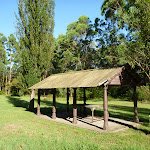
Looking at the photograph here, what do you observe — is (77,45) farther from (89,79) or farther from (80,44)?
(89,79)

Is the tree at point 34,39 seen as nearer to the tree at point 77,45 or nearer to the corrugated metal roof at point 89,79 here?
the corrugated metal roof at point 89,79

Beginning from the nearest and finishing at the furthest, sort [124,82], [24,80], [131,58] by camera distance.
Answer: [131,58] < [124,82] < [24,80]

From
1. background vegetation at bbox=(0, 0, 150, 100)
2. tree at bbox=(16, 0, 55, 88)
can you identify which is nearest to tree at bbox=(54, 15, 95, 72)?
background vegetation at bbox=(0, 0, 150, 100)

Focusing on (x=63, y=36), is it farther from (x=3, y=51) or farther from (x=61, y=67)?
(x=3, y=51)

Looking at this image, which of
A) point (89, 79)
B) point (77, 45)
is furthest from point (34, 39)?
point (77, 45)

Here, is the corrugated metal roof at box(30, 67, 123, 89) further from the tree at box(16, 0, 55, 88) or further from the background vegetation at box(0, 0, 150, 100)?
the tree at box(16, 0, 55, 88)

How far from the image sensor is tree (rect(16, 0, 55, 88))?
56.5ft

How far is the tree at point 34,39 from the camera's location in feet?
56.5

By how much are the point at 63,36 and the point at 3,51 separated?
19831 mm

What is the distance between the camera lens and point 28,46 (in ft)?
58.2

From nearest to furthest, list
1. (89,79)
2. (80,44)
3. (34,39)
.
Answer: (89,79), (34,39), (80,44)

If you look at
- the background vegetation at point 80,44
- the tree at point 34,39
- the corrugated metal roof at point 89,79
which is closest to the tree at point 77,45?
the background vegetation at point 80,44

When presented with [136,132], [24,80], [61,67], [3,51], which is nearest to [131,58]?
[136,132]

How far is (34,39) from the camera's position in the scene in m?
17.7
